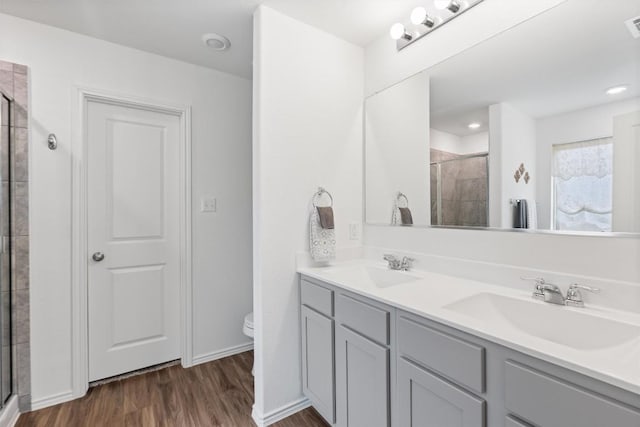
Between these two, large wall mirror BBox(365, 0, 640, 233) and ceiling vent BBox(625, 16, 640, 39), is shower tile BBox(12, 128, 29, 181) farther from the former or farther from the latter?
ceiling vent BBox(625, 16, 640, 39)

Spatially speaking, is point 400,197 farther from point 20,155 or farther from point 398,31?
point 20,155

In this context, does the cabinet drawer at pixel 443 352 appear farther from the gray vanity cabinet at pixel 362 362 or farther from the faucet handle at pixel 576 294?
the faucet handle at pixel 576 294

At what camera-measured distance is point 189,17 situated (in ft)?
5.91

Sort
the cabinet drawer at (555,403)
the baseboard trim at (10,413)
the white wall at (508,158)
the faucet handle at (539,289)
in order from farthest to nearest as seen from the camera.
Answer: the baseboard trim at (10,413), the white wall at (508,158), the faucet handle at (539,289), the cabinet drawer at (555,403)

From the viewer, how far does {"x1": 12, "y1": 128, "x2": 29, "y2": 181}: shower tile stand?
1790 millimetres

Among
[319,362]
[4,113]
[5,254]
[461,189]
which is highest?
[4,113]

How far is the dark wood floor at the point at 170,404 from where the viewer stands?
173 cm

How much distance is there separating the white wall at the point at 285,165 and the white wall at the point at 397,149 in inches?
10.5

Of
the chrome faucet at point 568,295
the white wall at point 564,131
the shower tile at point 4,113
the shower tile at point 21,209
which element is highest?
the shower tile at point 4,113

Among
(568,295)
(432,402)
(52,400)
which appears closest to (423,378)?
(432,402)

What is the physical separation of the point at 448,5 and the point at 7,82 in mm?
2599

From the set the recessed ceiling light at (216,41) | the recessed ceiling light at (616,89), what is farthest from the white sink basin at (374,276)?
the recessed ceiling light at (216,41)

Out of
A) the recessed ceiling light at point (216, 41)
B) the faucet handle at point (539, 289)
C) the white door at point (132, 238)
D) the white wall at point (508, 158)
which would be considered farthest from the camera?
the white door at point (132, 238)

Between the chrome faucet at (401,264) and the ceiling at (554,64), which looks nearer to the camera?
the ceiling at (554,64)
